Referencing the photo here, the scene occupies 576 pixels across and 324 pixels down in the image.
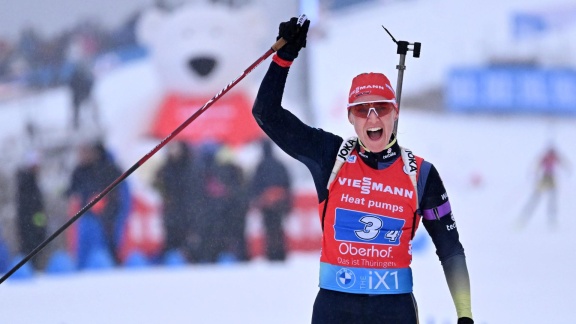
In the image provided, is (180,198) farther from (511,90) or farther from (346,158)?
(346,158)

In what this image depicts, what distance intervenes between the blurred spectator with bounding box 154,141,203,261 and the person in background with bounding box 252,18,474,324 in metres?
2.91

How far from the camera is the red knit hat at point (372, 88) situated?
8.54ft

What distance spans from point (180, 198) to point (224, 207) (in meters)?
0.25

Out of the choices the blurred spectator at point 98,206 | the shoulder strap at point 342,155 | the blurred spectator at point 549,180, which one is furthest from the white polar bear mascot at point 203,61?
the shoulder strap at point 342,155

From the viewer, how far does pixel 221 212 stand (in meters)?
5.49

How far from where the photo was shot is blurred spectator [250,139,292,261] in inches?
216

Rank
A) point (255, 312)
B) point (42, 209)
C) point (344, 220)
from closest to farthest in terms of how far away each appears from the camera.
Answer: point (344, 220), point (255, 312), point (42, 209)

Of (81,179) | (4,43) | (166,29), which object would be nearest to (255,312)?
(81,179)

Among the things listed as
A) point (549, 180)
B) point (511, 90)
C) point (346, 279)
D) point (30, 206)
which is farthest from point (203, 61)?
point (346, 279)

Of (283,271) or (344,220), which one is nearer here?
(344,220)

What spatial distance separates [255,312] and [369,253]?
2531 millimetres

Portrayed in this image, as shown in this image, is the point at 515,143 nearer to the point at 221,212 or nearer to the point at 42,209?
the point at 221,212

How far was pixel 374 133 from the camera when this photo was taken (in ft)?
8.49

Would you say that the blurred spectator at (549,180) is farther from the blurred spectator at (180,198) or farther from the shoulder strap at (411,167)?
the shoulder strap at (411,167)
